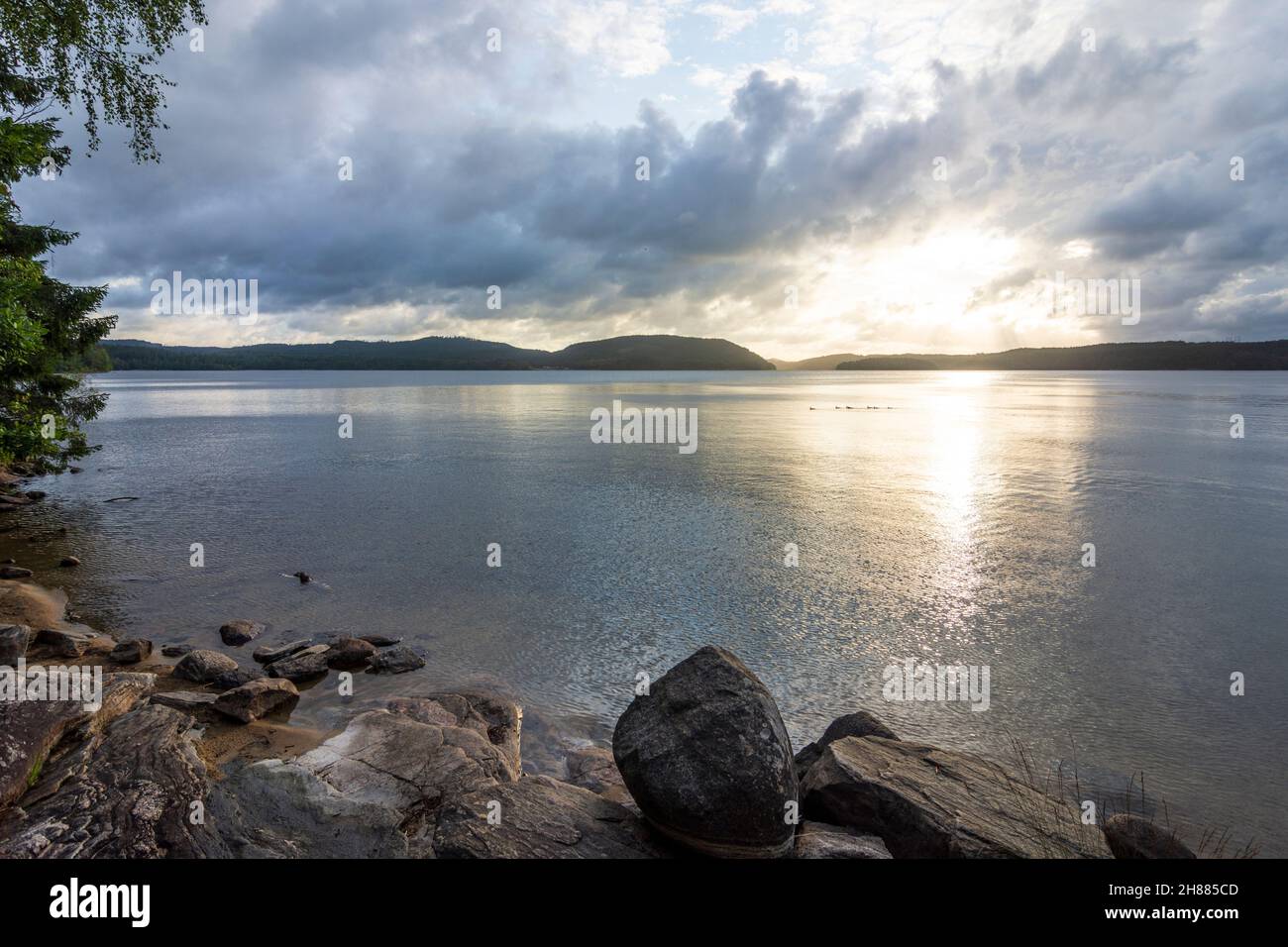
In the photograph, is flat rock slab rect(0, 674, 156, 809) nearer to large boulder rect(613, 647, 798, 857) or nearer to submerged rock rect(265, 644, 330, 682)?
submerged rock rect(265, 644, 330, 682)

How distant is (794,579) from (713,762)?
42.8 ft

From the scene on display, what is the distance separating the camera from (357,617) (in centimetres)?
1669

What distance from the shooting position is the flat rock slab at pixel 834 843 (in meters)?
6.91

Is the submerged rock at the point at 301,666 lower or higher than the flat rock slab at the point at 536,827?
lower

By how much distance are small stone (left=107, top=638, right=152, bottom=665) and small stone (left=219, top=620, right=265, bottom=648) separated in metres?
1.40

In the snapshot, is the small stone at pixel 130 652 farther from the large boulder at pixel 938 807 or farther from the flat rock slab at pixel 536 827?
the large boulder at pixel 938 807

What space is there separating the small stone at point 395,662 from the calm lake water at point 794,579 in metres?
0.55

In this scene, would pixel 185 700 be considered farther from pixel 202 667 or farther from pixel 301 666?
pixel 301 666

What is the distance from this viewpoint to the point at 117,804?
672cm

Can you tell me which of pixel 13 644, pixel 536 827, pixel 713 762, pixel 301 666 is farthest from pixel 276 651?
pixel 713 762

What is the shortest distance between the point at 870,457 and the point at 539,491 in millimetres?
24500

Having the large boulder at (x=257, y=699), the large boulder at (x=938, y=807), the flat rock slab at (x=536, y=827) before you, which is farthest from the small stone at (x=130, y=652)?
the large boulder at (x=938, y=807)

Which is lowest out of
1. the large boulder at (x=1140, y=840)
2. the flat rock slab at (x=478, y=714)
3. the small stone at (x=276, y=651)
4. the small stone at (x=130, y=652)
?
the large boulder at (x=1140, y=840)
